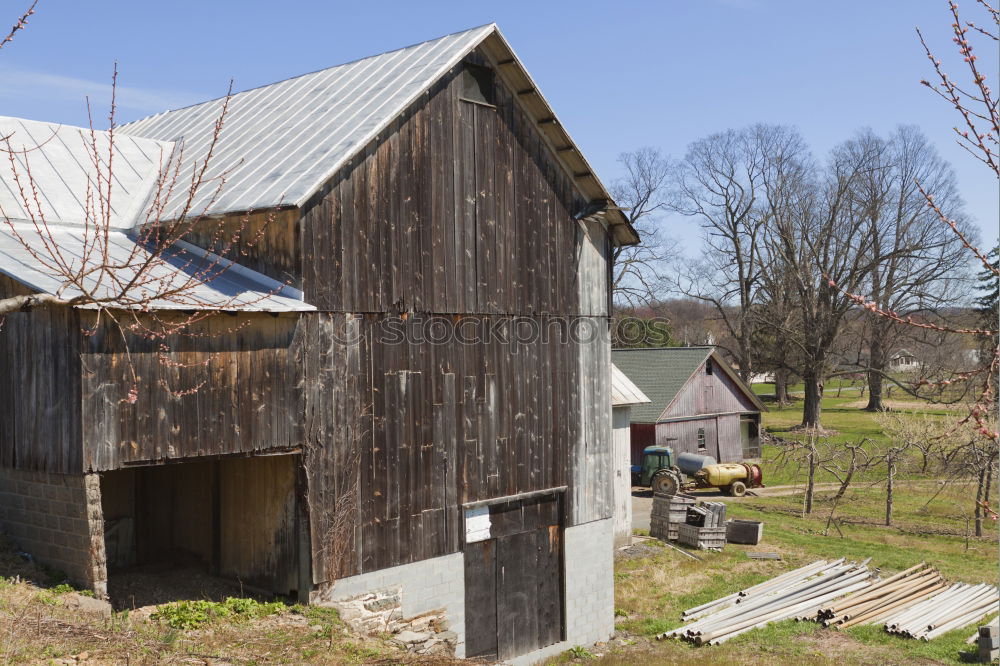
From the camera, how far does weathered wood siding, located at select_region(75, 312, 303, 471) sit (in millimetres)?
11203

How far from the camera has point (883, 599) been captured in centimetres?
1973

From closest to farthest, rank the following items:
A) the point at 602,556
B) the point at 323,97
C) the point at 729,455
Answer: the point at 323,97, the point at 602,556, the point at 729,455

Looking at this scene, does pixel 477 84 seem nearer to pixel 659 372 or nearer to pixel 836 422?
pixel 659 372

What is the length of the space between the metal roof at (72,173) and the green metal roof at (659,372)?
26563mm

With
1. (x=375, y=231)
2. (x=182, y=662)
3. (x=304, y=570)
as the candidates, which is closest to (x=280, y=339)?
(x=375, y=231)

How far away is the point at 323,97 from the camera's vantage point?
16391 mm

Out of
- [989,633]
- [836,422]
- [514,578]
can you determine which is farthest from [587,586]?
[836,422]

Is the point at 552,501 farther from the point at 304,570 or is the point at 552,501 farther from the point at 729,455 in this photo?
the point at 729,455

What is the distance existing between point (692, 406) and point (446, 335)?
28.6 metres

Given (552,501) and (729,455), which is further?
(729,455)

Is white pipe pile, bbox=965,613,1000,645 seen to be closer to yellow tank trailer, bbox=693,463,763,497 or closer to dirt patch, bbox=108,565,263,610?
dirt patch, bbox=108,565,263,610

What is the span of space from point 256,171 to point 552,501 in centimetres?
772

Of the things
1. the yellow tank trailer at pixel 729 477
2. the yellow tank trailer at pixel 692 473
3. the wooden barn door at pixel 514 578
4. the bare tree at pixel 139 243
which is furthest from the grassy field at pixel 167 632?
the yellow tank trailer at pixel 729 477

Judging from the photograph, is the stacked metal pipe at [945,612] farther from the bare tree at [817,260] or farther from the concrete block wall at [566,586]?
the bare tree at [817,260]
